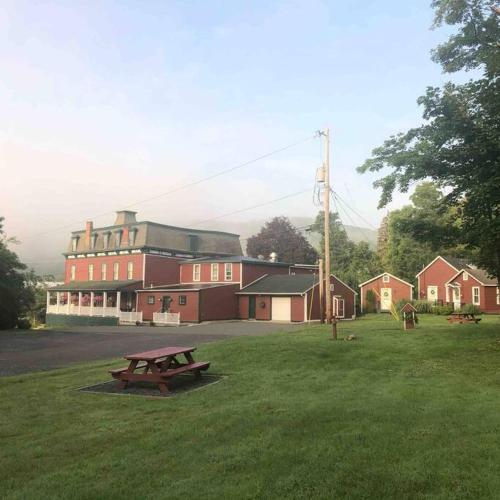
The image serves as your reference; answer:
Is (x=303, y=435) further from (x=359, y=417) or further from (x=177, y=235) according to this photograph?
(x=177, y=235)

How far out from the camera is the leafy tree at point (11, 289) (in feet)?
113

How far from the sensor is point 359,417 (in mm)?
6461

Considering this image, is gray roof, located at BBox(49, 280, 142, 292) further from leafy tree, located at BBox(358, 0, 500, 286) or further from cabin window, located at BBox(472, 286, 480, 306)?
leafy tree, located at BBox(358, 0, 500, 286)

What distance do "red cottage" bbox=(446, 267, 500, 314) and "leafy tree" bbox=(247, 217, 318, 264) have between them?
27506mm

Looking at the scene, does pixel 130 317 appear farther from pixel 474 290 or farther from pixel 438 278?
pixel 474 290

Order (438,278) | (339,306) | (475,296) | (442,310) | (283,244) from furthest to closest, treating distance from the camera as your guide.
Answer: (283,244) → (438,278) → (475,296) → (339,306) → (442,310)

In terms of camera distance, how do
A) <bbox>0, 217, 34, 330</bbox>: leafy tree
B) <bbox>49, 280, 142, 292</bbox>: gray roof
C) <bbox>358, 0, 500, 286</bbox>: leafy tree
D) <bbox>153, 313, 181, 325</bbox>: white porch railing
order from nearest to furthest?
<bbox>358, 0, 500, 286</bbox>: leafy tree → <bbox>0, 217, 34, 330</bbox>: leafy tree → <bbox>153, 313, 181, 325</bbox>: white porch railing → <bbox>49, 280, 142, 292</bbox>: gray roof

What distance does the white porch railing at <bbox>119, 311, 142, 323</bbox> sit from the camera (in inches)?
1693

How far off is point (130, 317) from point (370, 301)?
25.7 meters

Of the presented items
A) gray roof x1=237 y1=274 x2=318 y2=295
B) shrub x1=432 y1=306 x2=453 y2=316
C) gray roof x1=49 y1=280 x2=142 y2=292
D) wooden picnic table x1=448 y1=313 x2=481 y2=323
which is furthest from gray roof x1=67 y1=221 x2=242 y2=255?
wooden picnic table x1=448 y1=313 x2=481 y2=323

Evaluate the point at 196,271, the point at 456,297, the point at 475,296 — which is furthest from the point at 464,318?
the point at 196,271

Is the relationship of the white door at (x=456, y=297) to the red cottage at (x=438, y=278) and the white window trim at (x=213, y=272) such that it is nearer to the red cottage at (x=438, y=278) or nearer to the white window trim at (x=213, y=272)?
the red cottage at (x=438, y=278)

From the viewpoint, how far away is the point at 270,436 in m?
5.74

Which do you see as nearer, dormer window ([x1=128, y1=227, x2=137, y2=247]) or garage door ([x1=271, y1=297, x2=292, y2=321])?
garage door ([x1=271, y1=297, x2=292, y2=321])
